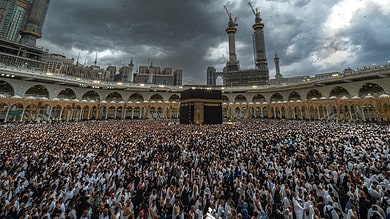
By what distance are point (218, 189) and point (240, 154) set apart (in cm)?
342

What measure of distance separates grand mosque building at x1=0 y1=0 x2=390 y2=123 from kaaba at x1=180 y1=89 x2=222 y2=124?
16723 millimetres

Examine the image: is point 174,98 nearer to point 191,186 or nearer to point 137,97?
point 137,97

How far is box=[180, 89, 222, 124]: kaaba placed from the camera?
71.7ft

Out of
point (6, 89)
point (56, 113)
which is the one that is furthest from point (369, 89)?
point (6, 89)

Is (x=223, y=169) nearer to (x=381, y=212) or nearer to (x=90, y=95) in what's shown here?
(x=381, y=212)

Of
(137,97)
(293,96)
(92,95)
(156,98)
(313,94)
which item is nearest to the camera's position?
(313,94)

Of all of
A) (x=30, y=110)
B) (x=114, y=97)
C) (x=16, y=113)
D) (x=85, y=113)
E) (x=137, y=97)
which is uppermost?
(x=137, y=97)

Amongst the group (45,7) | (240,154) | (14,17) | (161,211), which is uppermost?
(45,7)

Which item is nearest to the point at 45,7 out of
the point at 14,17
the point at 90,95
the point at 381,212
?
the point at 14,17

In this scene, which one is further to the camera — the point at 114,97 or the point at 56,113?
the point at 114,97

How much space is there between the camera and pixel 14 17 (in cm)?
5616

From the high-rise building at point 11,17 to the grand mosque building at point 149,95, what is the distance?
15.5 ft

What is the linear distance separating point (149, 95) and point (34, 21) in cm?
5388

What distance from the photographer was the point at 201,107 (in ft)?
72.3
